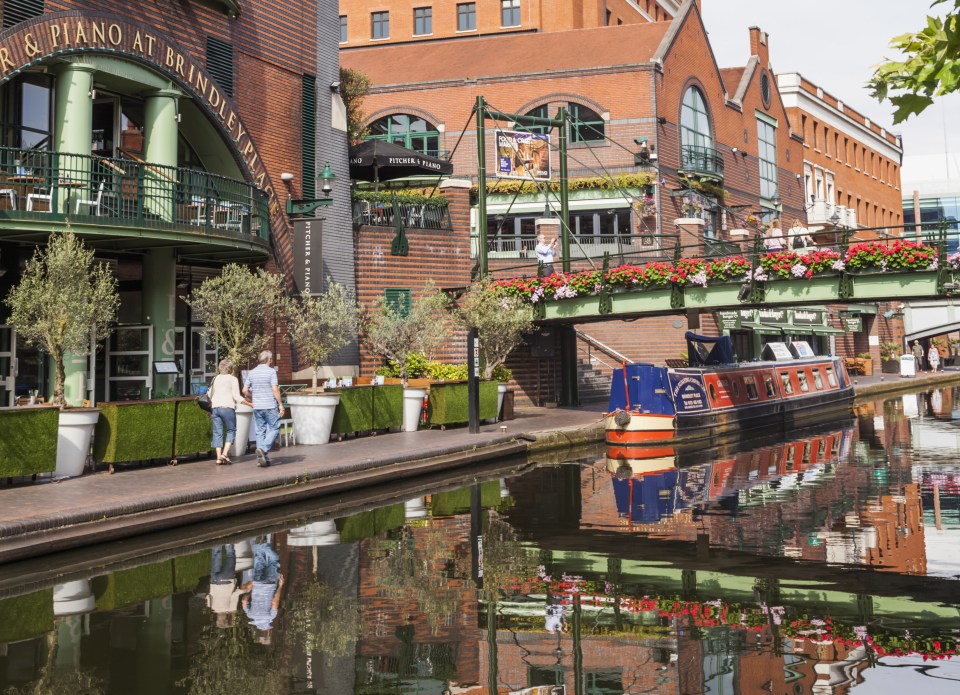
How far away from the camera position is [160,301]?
1975 centimetres

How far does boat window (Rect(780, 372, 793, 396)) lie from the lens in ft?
95.0

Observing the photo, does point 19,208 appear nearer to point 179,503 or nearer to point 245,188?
point 245,188

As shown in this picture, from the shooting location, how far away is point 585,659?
6.49 metres

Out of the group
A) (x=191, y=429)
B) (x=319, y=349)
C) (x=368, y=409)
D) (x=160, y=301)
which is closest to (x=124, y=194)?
(x=160, y=301)

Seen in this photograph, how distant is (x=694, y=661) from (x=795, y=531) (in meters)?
5.19

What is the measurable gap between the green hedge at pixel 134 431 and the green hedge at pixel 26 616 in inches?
219

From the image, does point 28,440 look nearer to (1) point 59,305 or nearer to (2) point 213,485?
(1) point 59,305

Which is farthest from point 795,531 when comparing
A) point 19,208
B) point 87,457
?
point 19,208

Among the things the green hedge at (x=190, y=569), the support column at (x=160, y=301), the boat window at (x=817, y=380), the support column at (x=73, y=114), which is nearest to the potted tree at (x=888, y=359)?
the boat window at (x=817, y=380)

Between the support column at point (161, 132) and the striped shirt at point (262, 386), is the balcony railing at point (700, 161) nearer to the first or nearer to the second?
the support column at point (161, 132)

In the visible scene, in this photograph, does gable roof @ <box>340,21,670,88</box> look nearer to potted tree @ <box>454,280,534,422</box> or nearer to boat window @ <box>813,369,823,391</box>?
boat window @ <box>813,369,823,391</box>

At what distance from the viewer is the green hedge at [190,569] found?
8.68 meters

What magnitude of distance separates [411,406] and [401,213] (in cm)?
721

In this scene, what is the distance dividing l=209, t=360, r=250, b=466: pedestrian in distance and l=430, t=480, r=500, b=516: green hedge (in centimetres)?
315
